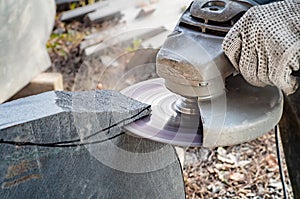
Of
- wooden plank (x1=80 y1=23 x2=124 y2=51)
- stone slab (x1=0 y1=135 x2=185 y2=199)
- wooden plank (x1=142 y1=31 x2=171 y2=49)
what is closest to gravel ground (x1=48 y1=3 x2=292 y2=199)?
wooden plank (x1=142 y1=31 x2=171 y2=49)

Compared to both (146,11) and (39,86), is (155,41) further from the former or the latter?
(39,86)

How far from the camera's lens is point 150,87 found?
4.42ft

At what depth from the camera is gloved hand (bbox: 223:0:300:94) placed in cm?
99

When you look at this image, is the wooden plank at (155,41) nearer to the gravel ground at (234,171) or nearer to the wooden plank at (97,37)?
the gravel ground at (234,171)

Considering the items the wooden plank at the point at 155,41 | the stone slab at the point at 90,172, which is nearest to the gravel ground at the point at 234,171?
the wooden plank at the point at 155,41

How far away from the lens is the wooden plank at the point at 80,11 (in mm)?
3662

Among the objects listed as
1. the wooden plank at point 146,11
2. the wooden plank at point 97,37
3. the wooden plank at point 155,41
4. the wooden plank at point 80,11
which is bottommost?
the wooden plank at point 80,11

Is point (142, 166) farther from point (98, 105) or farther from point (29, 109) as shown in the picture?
point (29, 109)

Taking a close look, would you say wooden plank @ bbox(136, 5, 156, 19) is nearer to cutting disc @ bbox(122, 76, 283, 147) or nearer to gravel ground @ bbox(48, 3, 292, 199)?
gravel ground @ bbox(48, 3, 292, 199)

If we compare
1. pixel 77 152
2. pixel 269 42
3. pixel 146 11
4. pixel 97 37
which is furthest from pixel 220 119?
pixel 97 37

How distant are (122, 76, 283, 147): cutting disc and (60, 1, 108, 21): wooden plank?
8.23 feet

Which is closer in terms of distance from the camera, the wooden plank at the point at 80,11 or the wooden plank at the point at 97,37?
the wooden plank at the point at 97,37

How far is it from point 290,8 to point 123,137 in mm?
530

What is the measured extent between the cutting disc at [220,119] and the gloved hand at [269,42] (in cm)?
12
